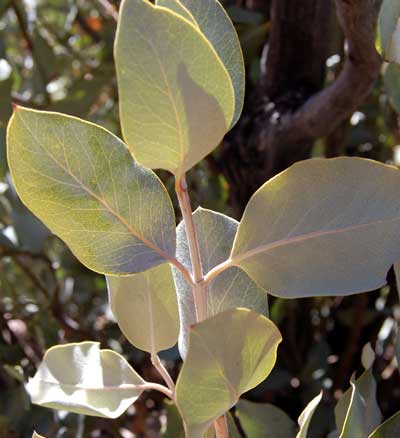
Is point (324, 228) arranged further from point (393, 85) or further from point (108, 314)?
point (108, 314)

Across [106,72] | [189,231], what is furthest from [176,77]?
[106,72]

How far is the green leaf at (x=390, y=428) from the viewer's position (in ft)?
1.40

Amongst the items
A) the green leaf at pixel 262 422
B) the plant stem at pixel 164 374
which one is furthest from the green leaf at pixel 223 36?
the green leaf at pixel 262 422

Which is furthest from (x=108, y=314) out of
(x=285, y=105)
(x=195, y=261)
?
(x=195, y=261)

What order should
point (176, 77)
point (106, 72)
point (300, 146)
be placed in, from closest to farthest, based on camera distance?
point (176, 77)
point (300, 146)
point (106, 72)

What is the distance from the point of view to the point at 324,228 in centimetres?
37

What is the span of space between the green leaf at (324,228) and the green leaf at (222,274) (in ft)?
0.15

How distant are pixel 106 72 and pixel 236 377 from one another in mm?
765

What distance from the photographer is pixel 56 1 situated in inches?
57.0

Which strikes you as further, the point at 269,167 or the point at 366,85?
the point at 269,167

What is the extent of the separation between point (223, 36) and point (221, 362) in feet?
0.57

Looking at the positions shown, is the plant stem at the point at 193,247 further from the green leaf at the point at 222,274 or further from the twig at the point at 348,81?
the twig at the point at 348,81

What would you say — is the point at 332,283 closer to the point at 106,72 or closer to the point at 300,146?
the point at 300,146

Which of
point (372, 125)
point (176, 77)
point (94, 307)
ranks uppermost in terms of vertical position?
point (176, 77)
